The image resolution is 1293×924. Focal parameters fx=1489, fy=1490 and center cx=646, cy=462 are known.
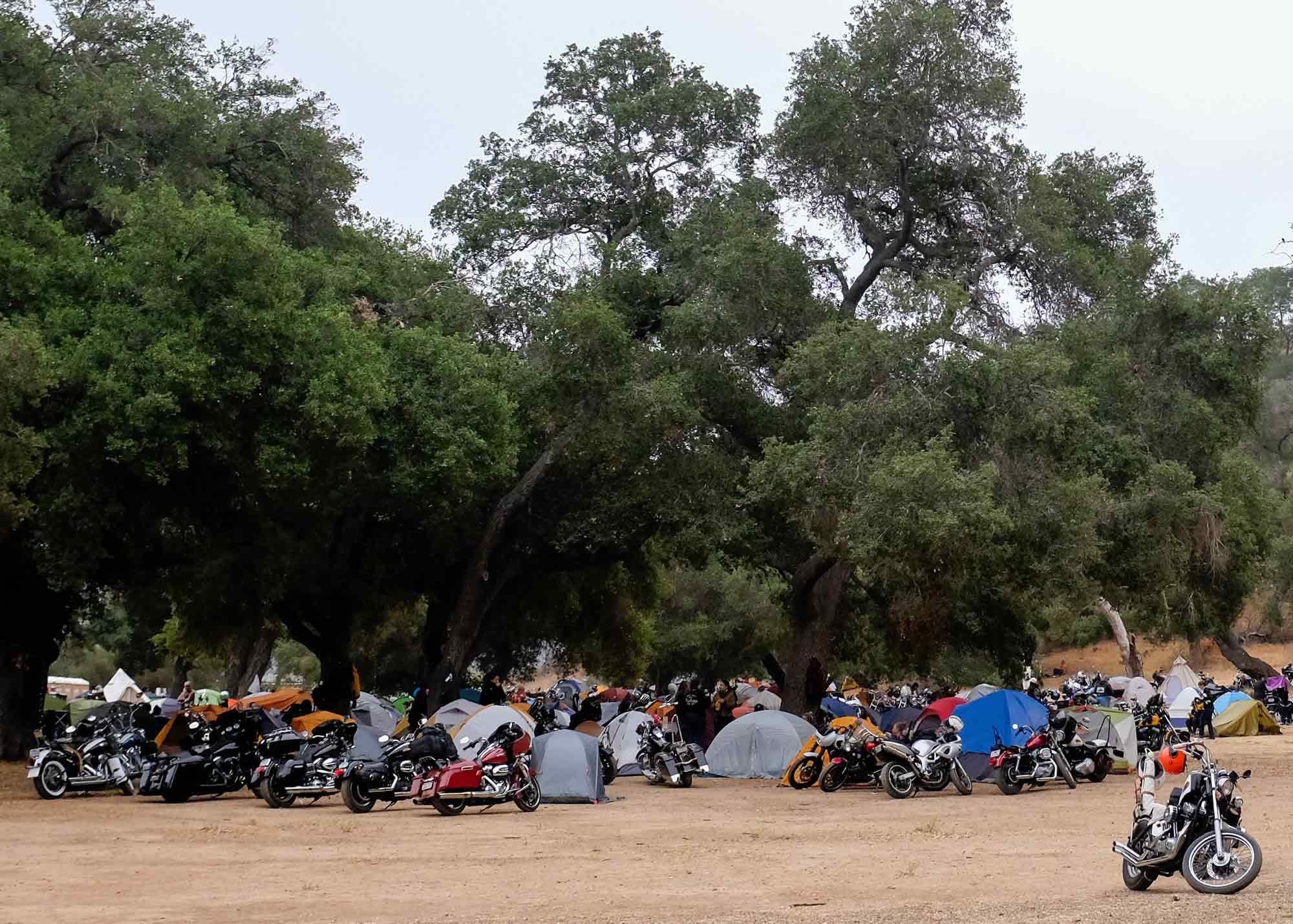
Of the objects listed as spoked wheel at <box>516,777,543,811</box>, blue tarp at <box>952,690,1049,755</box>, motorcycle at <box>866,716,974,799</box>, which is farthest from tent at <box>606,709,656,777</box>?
spoked wheel at <box>516,777,543,811</box>

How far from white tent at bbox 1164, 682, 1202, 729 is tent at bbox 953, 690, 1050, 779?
Answer: 49.3ft

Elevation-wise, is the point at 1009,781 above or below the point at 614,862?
above

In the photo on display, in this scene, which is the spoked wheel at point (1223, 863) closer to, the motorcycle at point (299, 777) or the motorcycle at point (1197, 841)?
the motorcycle at point (1197, 841)

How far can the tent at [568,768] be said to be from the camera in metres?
19.9

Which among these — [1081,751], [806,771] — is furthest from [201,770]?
[1081,751]

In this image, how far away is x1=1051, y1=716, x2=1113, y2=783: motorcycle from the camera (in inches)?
884

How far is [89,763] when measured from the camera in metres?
20.5

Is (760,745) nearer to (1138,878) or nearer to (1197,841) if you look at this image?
(1138,878)

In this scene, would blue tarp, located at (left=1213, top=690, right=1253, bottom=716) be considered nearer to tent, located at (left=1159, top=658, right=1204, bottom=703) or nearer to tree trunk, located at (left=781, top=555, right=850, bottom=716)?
tent, located at (left=1159, top=658, right=1204, bottom=703)

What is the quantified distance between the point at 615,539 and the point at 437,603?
8.32 meters

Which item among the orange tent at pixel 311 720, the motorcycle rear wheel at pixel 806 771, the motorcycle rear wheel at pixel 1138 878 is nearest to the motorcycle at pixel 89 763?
the orange tent at pixel 311 720

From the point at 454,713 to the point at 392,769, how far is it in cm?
748

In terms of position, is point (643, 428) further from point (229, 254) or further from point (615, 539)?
point (229, 254)

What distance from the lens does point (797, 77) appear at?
28.5 m
